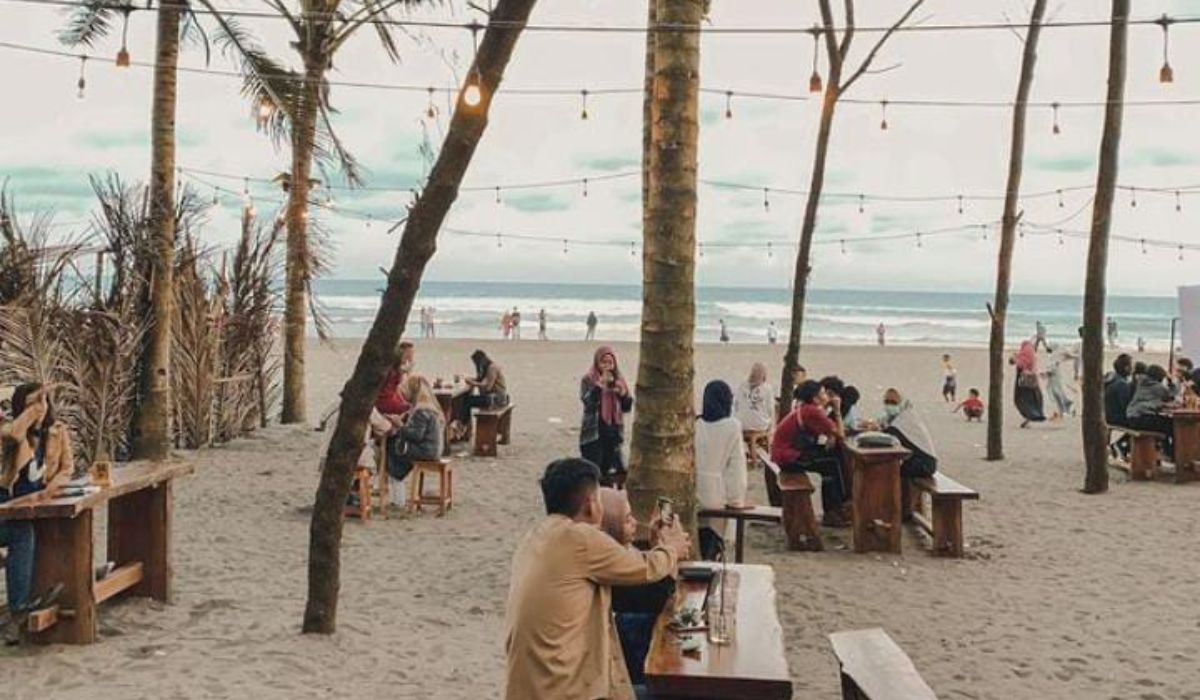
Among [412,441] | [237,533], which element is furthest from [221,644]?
[412,441]

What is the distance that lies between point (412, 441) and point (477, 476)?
249cm

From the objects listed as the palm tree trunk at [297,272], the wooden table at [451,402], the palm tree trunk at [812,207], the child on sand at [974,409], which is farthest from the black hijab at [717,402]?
the child on sand at [974,409]

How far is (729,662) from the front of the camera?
3.39 m

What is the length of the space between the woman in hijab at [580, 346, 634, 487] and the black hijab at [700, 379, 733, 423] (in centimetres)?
279

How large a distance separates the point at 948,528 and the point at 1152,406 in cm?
554

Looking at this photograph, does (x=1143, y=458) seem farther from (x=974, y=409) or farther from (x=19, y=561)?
(x=19, y=561)

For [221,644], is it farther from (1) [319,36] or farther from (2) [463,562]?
(1) [319,36]

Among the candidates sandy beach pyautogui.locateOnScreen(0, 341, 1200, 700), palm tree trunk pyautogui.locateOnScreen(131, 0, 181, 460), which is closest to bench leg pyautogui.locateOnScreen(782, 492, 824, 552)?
sandy beach pyautogui.locateOnScreen(0, 341, 1200, 700)

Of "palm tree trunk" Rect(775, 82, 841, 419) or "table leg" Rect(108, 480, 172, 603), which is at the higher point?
"palm tree trunk" Rect(775, 82, 841, 419)

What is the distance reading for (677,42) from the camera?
589 centimetres

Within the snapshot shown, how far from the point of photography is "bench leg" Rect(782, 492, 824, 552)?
8383 mm

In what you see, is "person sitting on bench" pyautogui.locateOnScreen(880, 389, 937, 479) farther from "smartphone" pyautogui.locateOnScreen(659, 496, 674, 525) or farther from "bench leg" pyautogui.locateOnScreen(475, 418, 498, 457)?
"bench leg" pyautogui.locateOnScreen(475, 418, 498, 457)

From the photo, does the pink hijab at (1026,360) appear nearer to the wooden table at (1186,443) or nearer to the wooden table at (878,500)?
the wooden table at (1186,443)

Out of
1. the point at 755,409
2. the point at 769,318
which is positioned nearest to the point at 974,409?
the point at 755,409
